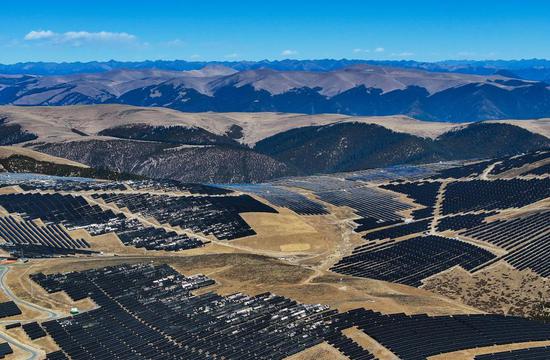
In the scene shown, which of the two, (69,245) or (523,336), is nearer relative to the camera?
(523,336)

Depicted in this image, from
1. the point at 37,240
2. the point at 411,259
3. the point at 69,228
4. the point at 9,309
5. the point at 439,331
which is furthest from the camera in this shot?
the point at 69,228

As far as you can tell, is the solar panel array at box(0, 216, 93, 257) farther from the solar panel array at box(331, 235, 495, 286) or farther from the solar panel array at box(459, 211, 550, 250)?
the solar panel array at box(459, 211, 550, 250)

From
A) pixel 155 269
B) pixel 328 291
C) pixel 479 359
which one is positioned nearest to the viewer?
pixel 479 359

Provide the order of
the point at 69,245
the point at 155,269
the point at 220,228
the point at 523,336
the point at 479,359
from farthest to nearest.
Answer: the point at 220,228 < the point at 69,245 < the point at 155,269 < the point at 523,336 < the point at 479,359

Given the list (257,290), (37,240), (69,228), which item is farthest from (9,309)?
(69,228)

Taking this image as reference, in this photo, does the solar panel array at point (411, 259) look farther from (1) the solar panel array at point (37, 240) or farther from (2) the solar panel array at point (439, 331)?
(1) the solar panel array at point (37, 240)

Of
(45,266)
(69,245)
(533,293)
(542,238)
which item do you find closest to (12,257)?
(45,266)

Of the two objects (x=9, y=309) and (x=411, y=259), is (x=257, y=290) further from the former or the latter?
(x=411, y=259)

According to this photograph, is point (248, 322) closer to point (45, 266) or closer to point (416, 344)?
point (416, 344)

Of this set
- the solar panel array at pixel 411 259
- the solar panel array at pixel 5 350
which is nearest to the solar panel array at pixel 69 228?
the solar panel array at pixel 411 259
